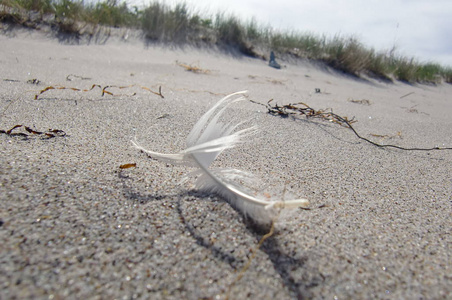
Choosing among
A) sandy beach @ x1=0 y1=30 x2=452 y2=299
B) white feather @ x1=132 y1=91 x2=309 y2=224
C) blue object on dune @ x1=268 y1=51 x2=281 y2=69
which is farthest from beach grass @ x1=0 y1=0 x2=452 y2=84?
white feather @ x1=132 y1=91 x2=309 y2=224

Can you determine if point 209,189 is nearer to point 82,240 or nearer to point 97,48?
point 82,240

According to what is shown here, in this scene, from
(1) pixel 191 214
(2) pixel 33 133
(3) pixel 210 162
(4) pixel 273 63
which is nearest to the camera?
(1) pixel 191 214

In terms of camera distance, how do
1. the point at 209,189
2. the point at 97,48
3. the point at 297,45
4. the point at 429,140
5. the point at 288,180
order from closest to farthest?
the point at 209,189 < the point at 288,180 < the point at 429,140 < the point at 97,48 < the point at 297,45

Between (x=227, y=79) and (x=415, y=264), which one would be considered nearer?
(x=415, y=264)

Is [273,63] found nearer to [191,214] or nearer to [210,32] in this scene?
[210,32]

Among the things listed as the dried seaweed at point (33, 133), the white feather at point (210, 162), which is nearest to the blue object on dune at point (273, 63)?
the dried seaweed at point (33, 133)

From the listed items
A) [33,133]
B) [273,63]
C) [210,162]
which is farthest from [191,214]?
[273,63]

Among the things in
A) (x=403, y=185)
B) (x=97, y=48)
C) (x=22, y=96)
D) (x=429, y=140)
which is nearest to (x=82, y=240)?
(x=403, y=185)
